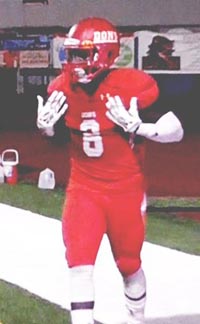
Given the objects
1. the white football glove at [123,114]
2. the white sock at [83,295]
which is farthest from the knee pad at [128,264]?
the white football glove at [123,114]

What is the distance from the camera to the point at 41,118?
5832 mm

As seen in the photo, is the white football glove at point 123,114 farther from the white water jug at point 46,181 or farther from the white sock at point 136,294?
the white water jug at point 46,181

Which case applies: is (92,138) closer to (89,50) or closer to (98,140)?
(98,140)

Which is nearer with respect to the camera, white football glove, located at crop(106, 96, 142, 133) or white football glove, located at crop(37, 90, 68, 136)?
white football glove, located at crop(106, 96, 142, 133)

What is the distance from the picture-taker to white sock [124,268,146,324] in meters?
6.01

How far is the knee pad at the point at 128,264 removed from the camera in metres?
5.91

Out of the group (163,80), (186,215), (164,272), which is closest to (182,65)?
(163,80)

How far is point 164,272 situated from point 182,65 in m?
11.0

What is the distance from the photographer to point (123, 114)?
18.4 ft

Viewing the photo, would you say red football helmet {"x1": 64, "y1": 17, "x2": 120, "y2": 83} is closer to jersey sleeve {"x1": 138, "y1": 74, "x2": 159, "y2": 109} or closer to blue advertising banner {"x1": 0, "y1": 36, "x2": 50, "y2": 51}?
jersey sleeve {"x1": 138, "y1": 74, "x2": 159, "y2": 109}

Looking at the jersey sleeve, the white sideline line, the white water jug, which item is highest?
the jersey sleeve

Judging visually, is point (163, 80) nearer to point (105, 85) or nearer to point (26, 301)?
point (26, 301)

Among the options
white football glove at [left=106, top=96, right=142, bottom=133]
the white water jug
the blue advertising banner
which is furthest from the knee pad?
the blue advertising banner

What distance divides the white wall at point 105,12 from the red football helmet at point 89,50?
544 inches
